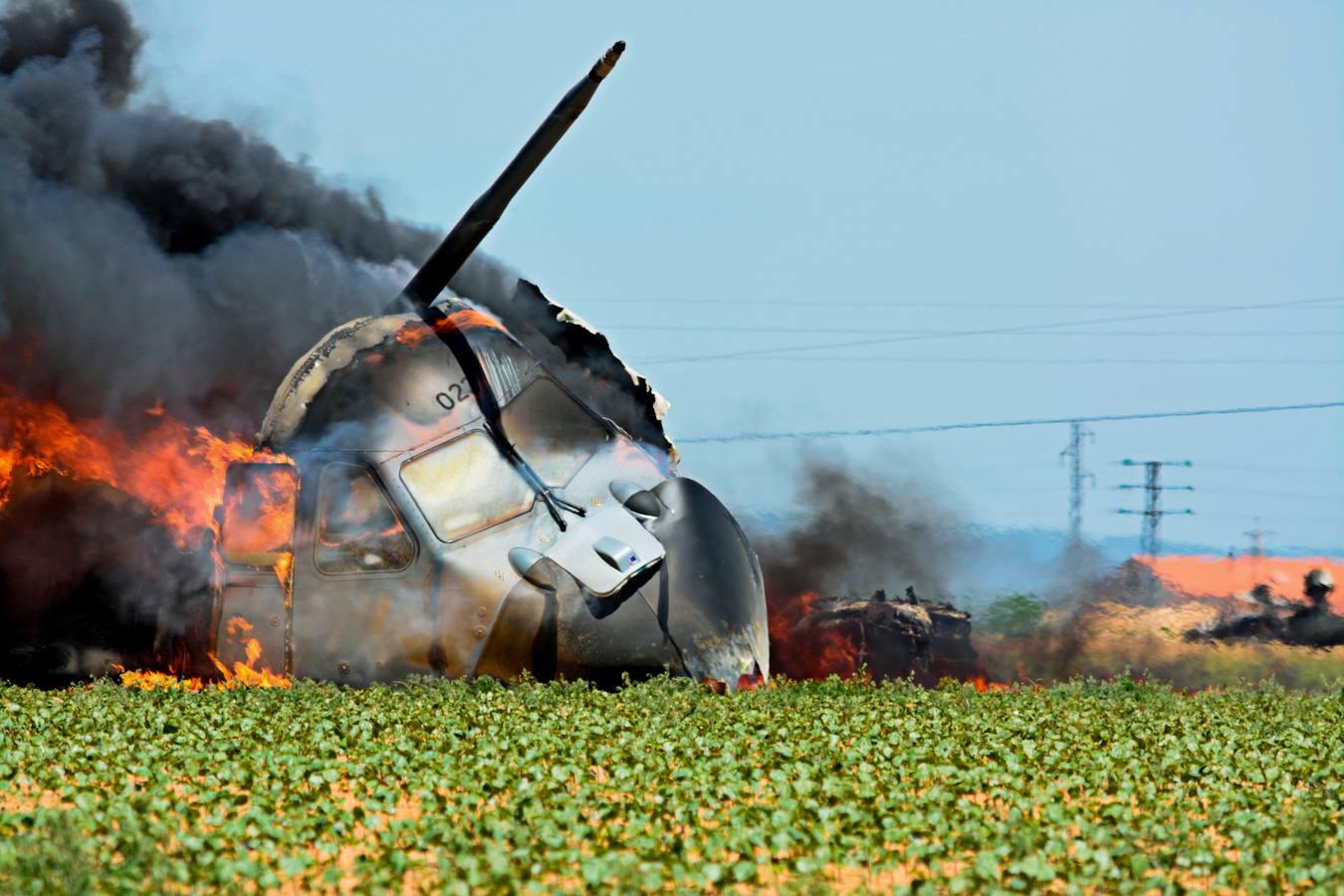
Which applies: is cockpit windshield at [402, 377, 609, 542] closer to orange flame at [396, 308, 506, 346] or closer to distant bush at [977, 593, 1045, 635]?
orange flame at [396, 308, 506, 346]

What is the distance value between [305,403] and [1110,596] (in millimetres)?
14321

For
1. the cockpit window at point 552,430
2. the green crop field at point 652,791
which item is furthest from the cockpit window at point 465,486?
the green crop field at point 652,791

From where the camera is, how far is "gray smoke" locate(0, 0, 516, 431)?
2441 centimetres

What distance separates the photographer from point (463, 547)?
2266 cm

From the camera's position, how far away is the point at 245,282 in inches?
1037

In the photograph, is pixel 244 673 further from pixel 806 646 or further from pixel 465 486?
pixel 806 646

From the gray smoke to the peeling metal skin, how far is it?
7.90 feet

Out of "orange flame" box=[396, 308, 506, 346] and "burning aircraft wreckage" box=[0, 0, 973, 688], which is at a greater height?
"orange flame" box=[396, 308, 506, 346]

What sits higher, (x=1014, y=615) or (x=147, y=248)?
(x=147, y=248)

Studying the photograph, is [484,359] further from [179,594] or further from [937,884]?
[937,884]

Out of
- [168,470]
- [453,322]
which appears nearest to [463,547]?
[453,322]

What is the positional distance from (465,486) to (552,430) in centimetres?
159

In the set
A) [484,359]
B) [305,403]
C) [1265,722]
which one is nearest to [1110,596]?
[1265,722]

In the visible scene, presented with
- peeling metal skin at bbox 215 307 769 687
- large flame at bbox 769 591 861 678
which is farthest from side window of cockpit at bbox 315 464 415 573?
large flame at bbox 769 591 861 678
